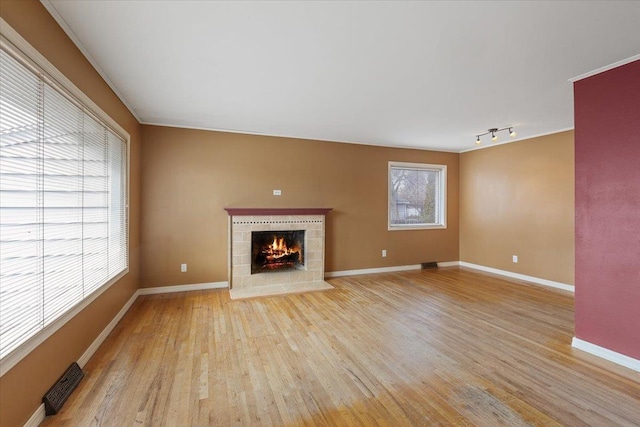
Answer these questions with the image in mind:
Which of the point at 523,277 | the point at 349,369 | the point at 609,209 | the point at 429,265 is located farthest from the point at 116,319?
the point at 523,277

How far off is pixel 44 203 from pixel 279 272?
11.2ft

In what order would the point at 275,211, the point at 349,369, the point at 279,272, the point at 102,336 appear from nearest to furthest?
the point at 349,369, the point at 102,336, the point at 275,211, the point at 279,272

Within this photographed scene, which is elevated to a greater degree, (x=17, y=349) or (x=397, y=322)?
(x=17, y=349)

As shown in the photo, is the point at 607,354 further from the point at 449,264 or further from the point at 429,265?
the point at 449,264

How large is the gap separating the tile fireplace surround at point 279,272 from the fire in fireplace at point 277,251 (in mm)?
185

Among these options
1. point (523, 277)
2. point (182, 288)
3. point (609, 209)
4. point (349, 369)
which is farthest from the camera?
point (523, 277)

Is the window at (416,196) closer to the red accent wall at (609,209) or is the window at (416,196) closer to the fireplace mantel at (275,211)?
the fireplace mantel at (275,211)

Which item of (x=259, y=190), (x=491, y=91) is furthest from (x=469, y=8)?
(x=259, y=190)

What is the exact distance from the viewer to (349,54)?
2.29m

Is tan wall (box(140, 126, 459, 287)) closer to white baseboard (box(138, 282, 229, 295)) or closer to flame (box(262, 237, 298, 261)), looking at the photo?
white baseboard (box(138, 282, 229, 295))

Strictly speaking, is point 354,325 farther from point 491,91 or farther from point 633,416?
point 491,91

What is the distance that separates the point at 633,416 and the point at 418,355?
1.30 metres

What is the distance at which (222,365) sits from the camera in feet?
7.60

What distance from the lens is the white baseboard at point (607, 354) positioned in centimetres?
228
